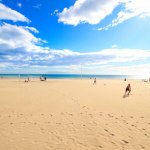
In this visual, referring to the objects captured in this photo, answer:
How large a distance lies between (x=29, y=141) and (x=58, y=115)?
4.58 metres

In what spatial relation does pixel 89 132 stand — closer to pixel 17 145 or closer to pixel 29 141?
pixel 29 141

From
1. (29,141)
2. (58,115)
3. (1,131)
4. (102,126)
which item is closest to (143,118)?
(102,126)

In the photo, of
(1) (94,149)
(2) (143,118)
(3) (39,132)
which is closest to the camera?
(1) (94,149)

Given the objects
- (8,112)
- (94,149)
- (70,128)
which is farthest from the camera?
(8,112)

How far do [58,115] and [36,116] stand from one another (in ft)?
5.05

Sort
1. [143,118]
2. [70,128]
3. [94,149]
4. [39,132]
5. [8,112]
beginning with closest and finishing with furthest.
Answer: [94,149] < [39,132] < [70,128] < [143,118] < [8,112]

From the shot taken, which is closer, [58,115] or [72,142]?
[72,142]

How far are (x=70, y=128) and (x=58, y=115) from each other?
2.92 metres

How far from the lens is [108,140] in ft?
24.5

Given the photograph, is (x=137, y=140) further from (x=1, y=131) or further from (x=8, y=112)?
(x=8, y=112)

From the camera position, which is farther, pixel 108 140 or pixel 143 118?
pixel 143 118

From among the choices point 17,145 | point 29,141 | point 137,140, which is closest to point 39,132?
point 29,141

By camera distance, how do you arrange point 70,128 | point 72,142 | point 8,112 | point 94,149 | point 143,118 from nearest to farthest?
point 94,149 < point 72,142 < point 70,128 < point 143,118 < point 8,112

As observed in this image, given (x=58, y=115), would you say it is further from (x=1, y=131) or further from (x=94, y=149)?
(x=94, y=149)
